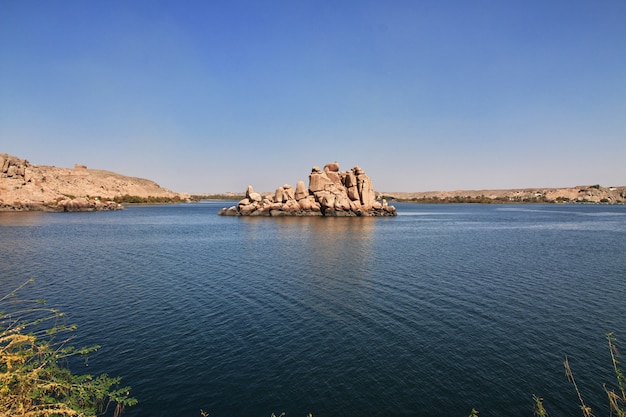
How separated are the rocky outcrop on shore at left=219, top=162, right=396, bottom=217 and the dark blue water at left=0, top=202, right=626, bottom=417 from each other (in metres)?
66.7

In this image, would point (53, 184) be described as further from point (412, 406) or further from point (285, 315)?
point (412, 406)

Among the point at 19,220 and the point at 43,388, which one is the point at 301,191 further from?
the point at 43,388

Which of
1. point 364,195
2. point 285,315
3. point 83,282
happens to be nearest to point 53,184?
point 364,195

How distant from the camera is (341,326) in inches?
843

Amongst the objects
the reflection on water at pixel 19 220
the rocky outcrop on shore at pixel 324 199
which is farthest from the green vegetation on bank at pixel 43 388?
the rocky outcrop on shore at pixel 324 199

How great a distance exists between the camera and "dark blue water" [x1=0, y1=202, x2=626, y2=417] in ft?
46.3

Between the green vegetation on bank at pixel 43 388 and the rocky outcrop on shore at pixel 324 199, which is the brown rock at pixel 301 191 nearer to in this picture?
the rocky outcrop on shore at pixel 324 199

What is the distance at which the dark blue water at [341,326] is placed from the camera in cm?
1412

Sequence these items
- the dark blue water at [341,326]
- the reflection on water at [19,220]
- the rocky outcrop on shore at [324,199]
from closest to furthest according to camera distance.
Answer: the dark blue water at [341,326], the reflection on water at [19,220], the rocky outcrop on shore at [324,199]

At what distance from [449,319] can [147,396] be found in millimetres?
17381

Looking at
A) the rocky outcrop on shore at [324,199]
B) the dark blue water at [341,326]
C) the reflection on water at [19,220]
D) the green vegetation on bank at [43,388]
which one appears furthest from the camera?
the rocky outcrop on shore at [324,199]

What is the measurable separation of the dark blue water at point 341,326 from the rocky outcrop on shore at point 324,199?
2626 inches

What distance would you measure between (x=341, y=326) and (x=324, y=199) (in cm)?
8925

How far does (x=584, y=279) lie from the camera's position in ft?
104
